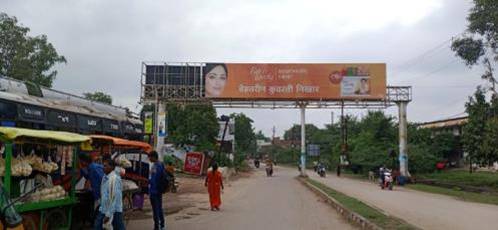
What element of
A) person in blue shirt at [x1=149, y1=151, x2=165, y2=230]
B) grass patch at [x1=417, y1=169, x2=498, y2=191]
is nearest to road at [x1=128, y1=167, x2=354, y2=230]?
person in blue shirt at [x1=149, y1=151, x2=165, y2=230]

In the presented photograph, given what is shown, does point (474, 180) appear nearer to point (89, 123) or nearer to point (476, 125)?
point (476, 125)

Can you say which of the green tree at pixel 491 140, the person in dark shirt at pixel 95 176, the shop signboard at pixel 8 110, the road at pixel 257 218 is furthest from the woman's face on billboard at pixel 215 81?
the person in dark shirt at pixel 95 176

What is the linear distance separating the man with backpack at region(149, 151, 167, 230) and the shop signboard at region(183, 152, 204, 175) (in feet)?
106

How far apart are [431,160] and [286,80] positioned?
21.7 m

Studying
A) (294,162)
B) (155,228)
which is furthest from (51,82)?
(294,162)

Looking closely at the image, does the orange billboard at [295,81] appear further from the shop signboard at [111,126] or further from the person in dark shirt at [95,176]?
the person in dark shirt at [95,176]

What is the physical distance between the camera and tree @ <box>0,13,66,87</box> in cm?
3152

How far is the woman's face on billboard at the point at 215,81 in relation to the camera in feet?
142

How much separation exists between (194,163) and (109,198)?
117 ft

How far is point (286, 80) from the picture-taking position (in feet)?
144

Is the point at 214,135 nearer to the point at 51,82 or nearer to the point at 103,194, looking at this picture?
the point at 51,82

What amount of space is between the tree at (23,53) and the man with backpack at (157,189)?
821 inches

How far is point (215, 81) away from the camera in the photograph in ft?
142

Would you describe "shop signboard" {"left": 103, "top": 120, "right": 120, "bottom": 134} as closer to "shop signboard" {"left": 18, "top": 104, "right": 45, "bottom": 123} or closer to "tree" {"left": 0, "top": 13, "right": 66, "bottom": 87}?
"shop signboard" {"left": 18, "top": 104, "right": 45, "bottom": 123}
